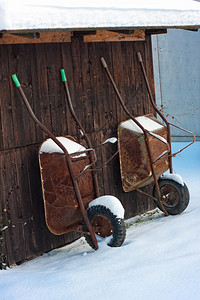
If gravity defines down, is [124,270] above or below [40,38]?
below

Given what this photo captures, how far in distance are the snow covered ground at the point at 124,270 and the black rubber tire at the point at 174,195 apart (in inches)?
17.1

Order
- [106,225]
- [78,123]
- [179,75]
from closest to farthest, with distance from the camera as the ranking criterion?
[106,225]
[78,123]
[179,75]

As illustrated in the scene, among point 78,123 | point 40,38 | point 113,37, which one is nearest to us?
point 40,38

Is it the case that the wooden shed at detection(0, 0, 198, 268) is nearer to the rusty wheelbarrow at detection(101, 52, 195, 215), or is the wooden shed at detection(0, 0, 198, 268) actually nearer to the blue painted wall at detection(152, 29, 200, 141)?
the rusty wheelbarrow at detection(101, 52, 195, 215)

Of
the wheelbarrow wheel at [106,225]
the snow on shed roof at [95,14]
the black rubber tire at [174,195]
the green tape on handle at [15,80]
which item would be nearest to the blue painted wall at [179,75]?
the snow on shed roof at [95,14]

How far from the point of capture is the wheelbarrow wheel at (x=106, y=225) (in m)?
6.17

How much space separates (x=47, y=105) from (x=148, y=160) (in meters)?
1.58

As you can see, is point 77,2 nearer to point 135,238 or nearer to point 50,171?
point 50,171

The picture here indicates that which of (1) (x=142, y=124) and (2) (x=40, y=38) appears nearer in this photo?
(2) (x=40, y=38)

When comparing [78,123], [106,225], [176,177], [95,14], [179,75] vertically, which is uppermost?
[95,14]

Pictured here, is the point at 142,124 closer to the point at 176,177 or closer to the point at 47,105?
the point at 176,177

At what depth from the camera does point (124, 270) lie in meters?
5.44

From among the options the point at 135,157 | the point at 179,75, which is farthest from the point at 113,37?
the point at 179,75

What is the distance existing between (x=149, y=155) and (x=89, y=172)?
1.05 m
